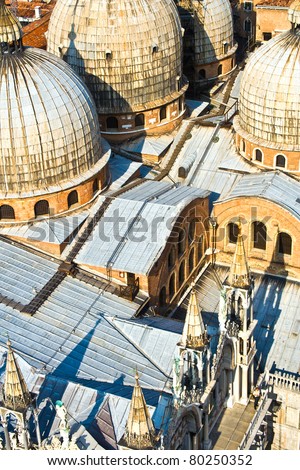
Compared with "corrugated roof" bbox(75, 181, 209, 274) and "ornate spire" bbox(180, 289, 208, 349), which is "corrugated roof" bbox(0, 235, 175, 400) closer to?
"corrugated roof" bbox(75, 181, 209, 274)

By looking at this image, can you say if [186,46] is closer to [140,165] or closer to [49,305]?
[140,165]

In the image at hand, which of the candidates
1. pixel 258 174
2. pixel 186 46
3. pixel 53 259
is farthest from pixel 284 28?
pixel 53 259

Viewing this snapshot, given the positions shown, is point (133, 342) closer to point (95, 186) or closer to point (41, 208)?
point (41, 208)

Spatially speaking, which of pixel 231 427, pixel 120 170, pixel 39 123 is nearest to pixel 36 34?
pixel 120 170

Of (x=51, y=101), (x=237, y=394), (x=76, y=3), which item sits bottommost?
(x=237, y=394)

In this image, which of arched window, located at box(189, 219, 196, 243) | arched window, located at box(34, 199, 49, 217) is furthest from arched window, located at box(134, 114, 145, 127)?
arched window, located at box(34, 199, 49, 217)

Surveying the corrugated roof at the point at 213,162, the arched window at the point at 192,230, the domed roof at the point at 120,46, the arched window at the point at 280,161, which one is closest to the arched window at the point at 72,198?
the arched window at the point at 192,230

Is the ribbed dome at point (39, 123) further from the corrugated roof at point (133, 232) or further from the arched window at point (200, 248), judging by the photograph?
the arched window at point (200, 248)
